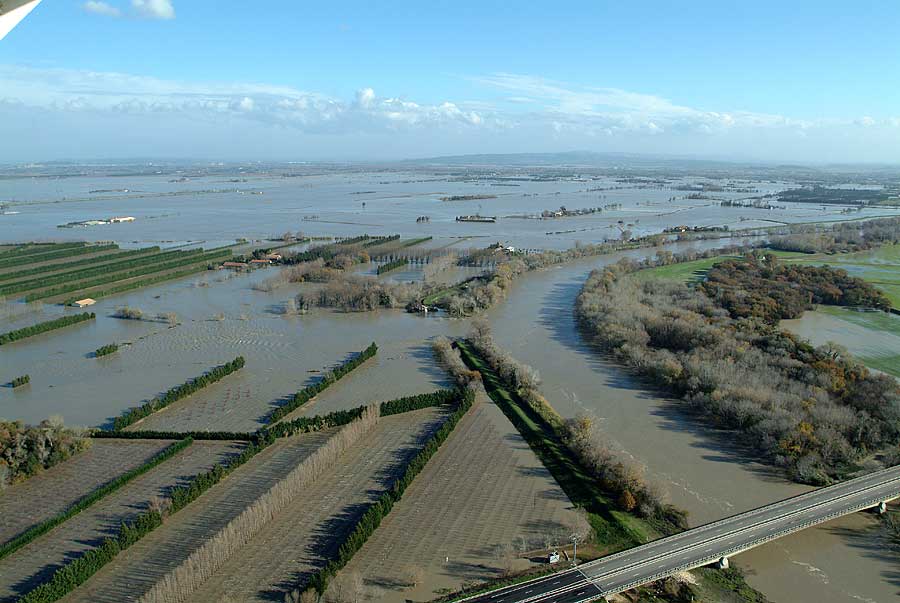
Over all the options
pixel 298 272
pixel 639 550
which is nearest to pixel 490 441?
pixel 639 550

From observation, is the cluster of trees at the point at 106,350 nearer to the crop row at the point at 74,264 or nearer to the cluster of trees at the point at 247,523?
the cluster of trees at the point at 247,523

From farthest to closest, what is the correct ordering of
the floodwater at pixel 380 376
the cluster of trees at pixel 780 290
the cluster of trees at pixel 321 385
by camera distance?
1. the cluster of trees at pixel 780 290
2. the cluster of trees at pixel 321 385
3. the floodwater at pixel 380 376

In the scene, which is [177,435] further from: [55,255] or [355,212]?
[355,212]

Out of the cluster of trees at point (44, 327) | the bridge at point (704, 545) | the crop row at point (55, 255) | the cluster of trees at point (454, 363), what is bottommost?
the bridge at point (704, 545)

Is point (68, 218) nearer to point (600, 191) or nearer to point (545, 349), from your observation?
point (545, 349)

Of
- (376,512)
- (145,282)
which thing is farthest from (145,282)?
(376,512)

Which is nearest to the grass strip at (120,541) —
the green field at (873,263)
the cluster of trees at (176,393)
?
the cluster of trees at (176,393)
